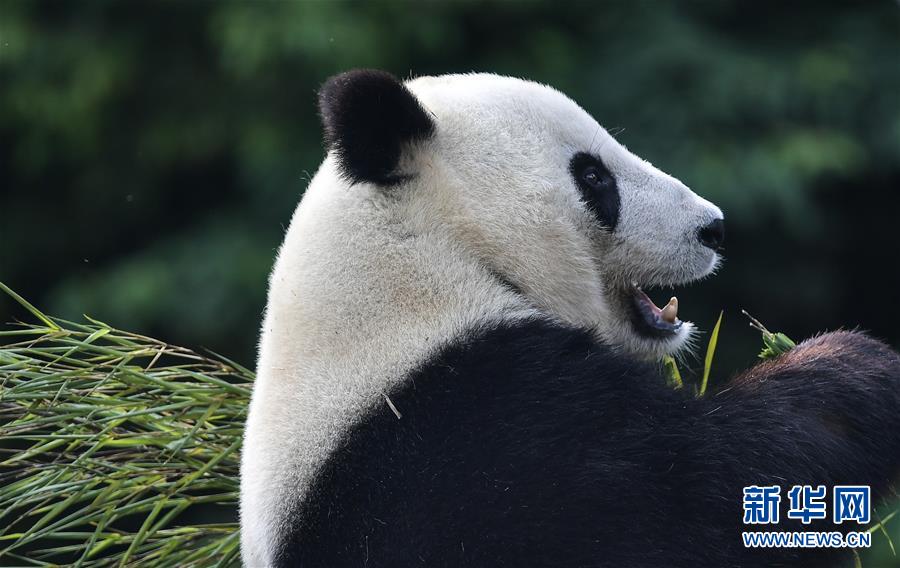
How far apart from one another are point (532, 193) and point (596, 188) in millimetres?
208

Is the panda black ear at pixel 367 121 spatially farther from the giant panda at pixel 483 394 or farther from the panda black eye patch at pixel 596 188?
the panda black eye patch at pixel 596 188

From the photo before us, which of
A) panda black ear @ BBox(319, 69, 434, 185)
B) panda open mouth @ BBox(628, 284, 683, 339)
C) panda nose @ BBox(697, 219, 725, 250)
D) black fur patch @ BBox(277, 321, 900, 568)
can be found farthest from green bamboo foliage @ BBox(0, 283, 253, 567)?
panda nose @ BBox(697, 219, 725, 250)

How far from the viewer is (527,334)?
281 cm

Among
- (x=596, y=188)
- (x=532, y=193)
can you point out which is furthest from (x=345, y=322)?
(x=596, y=188)

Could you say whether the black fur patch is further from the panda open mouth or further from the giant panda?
the panda open mouth

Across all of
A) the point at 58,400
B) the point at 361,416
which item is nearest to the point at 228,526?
the point at 58,400

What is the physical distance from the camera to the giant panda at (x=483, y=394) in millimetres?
2658

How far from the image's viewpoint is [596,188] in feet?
10.4

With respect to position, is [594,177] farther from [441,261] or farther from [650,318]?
[441,261]

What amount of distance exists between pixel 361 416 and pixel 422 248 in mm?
449

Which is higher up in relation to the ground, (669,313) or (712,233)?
(712,233)

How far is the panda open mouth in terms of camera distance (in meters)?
3.28

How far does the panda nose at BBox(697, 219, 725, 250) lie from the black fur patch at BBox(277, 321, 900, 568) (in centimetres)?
56

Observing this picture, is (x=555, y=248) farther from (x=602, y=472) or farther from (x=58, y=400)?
(x=58, y=400)
